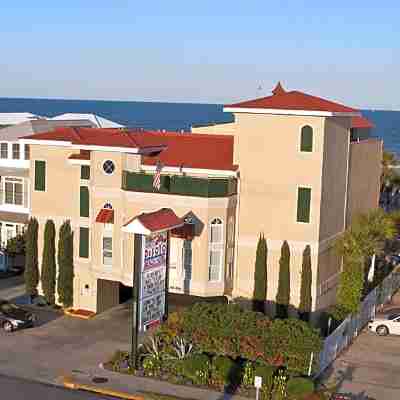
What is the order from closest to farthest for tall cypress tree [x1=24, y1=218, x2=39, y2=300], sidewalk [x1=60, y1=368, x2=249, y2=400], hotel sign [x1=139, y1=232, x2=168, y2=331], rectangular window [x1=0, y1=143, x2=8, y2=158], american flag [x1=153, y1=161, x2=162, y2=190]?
sidewalk [x1=60, y1=368, x2=249, y2=400], hotel sign [x1=139, y1=232, x2=168, y2=331], american flag [x1=153, y1=161, x2=162, y2=190], tall cypress tree [x1=24, y1=218, x2=39, y2=300], rectangular window [x1=0, y1=143, x2=8, y2=158]

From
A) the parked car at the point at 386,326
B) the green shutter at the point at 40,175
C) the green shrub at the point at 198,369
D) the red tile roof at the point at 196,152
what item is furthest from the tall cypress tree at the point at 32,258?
the parked car at the point at 386,326

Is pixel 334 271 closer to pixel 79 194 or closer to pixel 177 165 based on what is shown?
pixel 177 165

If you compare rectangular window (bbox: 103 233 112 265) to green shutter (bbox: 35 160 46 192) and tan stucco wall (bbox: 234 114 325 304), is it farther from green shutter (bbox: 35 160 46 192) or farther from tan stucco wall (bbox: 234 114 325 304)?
tan stucco wall (bbox: 234 114 325 304)

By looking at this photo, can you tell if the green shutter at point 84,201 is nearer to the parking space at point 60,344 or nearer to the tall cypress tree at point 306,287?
the parking space at point 60,344

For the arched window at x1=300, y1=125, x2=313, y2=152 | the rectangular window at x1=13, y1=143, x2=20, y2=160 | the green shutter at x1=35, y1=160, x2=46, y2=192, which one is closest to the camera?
the arched window at x1=300, y1=125, x2=313, y2=152

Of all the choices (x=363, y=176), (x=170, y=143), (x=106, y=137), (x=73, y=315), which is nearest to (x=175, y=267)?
(x=73, y=315)

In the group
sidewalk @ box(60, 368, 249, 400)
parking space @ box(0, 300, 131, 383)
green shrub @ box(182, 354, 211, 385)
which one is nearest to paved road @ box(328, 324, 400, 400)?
sidewalk @ box(60, 368, 249, 400)
